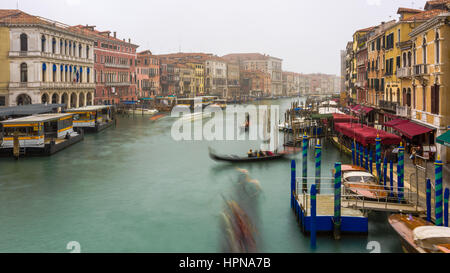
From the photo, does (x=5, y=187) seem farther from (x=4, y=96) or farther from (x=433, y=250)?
(x=4, y=96)

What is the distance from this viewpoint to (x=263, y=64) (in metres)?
140

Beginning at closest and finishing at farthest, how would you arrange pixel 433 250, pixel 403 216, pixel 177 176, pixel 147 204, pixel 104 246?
pixel 433 250
pixel 403 216
pixel 104 246
pixel 147 204
pixel 177 176

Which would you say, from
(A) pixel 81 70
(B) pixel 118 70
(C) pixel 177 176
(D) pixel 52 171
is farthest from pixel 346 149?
(B) pixel 118 70

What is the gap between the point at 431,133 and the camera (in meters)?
16.7

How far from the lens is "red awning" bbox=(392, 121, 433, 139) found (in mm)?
16431

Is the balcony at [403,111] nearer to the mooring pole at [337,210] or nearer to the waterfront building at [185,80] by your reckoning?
the mooring pole at [337,210]

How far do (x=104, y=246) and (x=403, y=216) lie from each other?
696 cm

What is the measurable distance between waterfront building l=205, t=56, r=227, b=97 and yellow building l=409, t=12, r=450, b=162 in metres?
74.2

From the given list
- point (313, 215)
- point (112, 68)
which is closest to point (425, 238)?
point (313, 215)

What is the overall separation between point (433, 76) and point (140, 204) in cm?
1166

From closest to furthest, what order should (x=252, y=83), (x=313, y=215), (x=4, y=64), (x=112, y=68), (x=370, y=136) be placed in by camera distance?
(x=313, y=215)
(x=370, y=136)
(x=4, y=64)
(x=112, y=68)
(x=252, y=83)

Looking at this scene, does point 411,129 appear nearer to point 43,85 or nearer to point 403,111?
point 403,111

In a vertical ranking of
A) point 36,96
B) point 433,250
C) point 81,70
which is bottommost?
point 433,250

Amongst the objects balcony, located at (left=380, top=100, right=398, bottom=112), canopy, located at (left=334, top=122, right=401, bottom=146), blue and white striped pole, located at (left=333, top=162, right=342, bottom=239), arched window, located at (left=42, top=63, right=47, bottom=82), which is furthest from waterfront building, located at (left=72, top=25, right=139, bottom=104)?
blue and white striped pole, located at (left=333, top=162, right=342, bottom=239)
